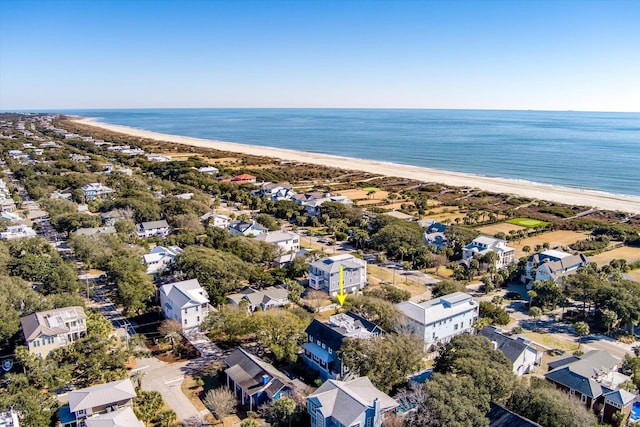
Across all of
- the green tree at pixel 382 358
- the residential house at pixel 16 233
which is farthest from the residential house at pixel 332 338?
the residential house at pixel 16 233

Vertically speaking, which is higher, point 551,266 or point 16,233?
point 16,233

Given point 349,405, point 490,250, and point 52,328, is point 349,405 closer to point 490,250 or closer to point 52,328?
point 52,328

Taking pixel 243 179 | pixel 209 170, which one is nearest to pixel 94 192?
pixel 243 179

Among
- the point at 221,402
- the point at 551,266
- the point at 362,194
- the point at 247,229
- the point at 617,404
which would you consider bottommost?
the point at 362,194

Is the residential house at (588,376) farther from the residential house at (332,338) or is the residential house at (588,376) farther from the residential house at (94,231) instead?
the residential house at (94,231)

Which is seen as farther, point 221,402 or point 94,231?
point 94,231
